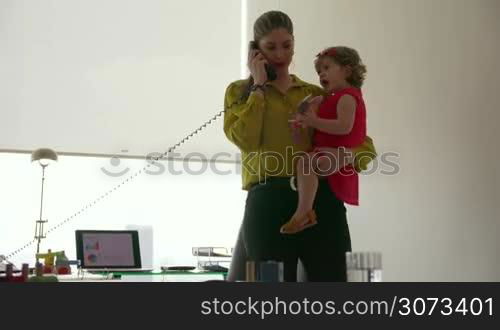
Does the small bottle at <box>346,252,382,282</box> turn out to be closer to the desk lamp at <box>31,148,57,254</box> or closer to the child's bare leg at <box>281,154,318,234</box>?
the child's bare leg at <box>281,154,318,234</box>

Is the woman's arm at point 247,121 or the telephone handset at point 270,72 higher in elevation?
the telephone handset at point 270,72

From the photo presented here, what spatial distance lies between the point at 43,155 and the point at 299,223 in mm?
1291

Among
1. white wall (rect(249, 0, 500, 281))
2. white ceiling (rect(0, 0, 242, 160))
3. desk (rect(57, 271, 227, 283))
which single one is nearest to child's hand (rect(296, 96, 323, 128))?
desk (rect(57, 271, 227, 283))

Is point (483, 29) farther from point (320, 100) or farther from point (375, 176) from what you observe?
point (320, 100)

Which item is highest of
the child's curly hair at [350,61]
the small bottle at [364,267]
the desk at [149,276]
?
the child's curly hair at [350,61]

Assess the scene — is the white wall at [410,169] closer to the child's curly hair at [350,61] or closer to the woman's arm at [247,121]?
the child's curly hair at [350,61]

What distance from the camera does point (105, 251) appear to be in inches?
76.9

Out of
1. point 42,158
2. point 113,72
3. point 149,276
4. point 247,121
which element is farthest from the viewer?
point 113,72

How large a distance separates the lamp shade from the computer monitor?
0.72 meters

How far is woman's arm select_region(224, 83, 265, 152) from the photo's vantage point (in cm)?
167

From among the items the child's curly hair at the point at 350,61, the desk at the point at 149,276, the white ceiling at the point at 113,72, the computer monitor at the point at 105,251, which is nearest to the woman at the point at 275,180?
the child's curly hair at the point at 350,61

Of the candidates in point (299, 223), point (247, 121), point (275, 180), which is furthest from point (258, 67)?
point (299, 223)

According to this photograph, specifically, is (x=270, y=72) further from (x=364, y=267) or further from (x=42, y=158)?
(x=42, y=158)

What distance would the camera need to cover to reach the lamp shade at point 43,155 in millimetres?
2582
